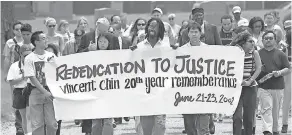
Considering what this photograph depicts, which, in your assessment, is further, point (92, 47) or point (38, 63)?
point (92, 47)

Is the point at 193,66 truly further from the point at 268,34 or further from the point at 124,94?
the point at 268,34

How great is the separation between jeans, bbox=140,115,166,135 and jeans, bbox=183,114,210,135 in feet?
1.19

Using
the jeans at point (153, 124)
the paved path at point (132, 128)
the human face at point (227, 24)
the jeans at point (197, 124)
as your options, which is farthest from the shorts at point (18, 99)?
the human face at point (227, 24)

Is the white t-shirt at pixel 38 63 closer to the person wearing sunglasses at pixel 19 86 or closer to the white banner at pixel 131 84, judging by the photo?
the white banner at pixel 131 84

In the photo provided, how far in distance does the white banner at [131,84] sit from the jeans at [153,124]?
9cm

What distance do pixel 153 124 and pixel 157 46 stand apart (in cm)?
97

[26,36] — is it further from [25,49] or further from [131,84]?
[131,84]

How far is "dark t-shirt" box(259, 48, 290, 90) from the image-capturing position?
41.9 ft

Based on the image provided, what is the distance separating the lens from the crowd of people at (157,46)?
1115 cm

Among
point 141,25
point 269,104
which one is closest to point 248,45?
point 269,104

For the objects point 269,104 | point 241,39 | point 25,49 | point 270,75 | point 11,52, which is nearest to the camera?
point 241,39

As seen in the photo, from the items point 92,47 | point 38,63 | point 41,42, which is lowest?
point 38,63

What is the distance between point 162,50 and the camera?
11.2 m

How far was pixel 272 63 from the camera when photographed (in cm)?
1278
